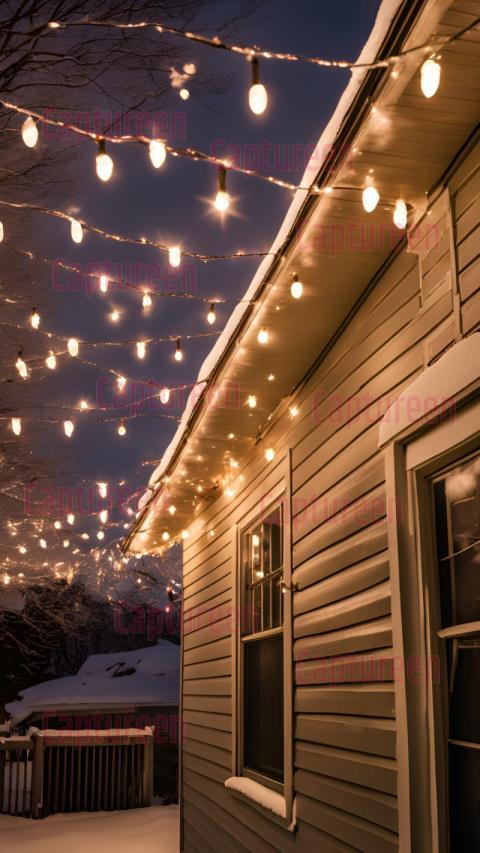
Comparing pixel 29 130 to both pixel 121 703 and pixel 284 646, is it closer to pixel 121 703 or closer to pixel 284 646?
pixel 284 646

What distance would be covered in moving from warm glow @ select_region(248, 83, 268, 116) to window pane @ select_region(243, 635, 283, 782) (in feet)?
10.7

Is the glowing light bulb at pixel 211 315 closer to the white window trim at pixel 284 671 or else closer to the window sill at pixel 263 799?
the white window trim at pixel 284 671

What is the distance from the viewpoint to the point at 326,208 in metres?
2.97

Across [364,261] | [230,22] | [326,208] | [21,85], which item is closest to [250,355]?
Answer: [364,261]

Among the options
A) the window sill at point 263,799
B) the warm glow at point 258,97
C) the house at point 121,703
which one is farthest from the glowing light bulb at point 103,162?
the house at point 121,703

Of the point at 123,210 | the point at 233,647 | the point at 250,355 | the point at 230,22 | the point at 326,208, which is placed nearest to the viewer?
the point at 326,208

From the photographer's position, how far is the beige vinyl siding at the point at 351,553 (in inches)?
117

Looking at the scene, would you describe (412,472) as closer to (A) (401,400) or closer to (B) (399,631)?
(A) (401,400)

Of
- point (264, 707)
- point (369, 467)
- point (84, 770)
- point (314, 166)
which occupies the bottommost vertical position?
point (84, 770)

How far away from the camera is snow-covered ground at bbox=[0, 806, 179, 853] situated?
8.35 metres

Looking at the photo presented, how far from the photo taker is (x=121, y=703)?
16594 millimetres

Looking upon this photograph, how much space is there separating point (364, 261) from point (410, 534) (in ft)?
3.83

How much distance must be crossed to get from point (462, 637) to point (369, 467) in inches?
41.0

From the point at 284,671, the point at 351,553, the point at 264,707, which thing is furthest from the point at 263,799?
the point at 351,553
